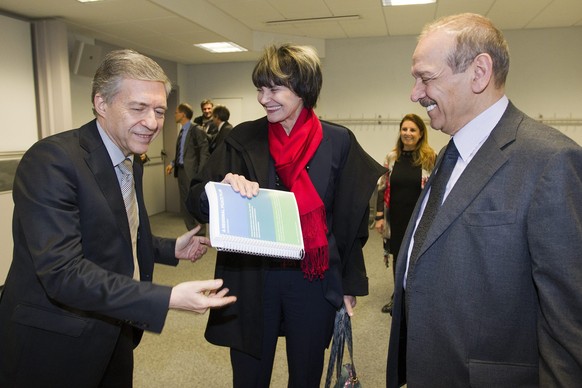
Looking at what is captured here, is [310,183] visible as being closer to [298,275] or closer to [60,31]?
[298,275]

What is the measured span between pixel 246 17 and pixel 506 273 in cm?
553

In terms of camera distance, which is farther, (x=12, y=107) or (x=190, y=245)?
(x=12, y=107)

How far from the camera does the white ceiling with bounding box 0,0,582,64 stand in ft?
14.6

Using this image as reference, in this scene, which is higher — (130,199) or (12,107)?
(12,107)

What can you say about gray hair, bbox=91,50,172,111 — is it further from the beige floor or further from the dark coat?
the beige floor

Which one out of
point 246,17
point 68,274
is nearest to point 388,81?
point 246,17

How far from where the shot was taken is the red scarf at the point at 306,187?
156 cm

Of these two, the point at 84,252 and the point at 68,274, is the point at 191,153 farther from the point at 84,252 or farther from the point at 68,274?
the point at 68,274

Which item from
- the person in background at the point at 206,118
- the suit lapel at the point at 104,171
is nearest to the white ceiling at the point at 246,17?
the person in background at the point at 206,118

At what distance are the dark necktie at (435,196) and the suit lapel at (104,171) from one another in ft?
2.83

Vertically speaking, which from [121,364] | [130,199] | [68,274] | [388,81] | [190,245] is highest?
[388,81]

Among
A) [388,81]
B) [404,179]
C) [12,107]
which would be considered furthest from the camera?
[388,81]

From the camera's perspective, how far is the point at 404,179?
348 centimetres

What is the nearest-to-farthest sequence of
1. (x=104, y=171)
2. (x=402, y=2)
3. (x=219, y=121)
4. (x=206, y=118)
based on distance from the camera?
(x=104, y=171)
(x=402, y=2)
(x=219, y=121)
(x=206, y=118)
